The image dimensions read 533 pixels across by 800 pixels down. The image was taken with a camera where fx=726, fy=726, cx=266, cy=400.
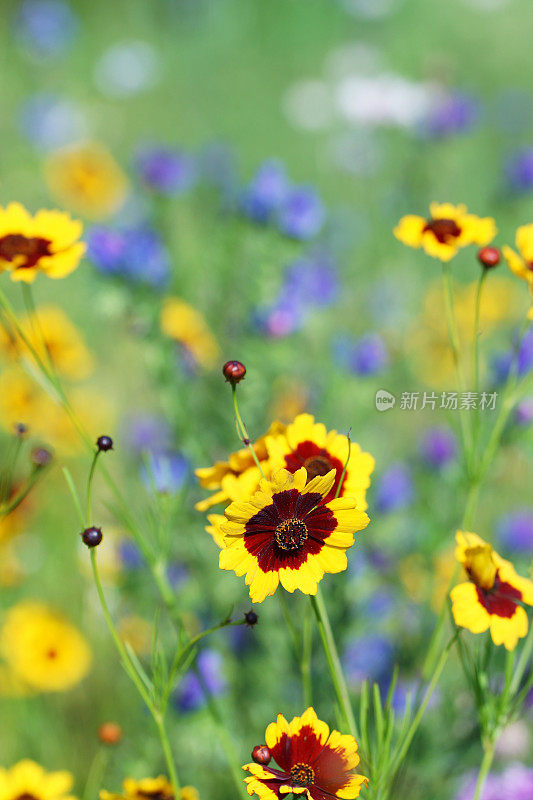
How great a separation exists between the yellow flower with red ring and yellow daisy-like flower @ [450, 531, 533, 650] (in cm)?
9

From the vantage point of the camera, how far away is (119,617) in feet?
4.37

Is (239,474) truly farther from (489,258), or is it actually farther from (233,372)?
(489,258)

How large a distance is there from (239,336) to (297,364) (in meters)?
0.31

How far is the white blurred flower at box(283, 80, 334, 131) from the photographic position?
3.05 m

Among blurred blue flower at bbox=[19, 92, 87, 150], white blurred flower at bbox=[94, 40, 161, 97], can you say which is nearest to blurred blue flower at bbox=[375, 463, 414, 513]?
blurred blue flower at bbox=[19, 92, 87, 150]

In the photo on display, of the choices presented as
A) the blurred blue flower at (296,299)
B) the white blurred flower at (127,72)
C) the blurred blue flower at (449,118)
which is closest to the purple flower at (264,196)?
the blurred blue flower at (296,299)

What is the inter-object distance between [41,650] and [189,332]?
1.84ft

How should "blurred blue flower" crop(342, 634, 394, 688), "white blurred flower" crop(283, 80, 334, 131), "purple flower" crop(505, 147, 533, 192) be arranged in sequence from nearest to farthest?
1. "blurred blue flower" crop(342, 634, 394, 688)
2. "purple flower" crop(505, 147, 533, 192)
3. "white blurred flower" crop(283, 80, 334, 131)

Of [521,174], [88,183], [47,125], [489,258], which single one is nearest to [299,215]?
[489,258]

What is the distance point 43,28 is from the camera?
11.4 ft

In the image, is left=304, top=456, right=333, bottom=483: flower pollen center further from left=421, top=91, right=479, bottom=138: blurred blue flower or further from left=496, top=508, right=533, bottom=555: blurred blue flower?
left=421, top=91, right=479, bottom=138: blurred blue flower

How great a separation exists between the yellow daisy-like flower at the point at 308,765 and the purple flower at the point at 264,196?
0.83 meters

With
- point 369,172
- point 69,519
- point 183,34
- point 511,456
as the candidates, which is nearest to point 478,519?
point 511,456

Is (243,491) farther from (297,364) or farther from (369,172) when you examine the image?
(369,172)
